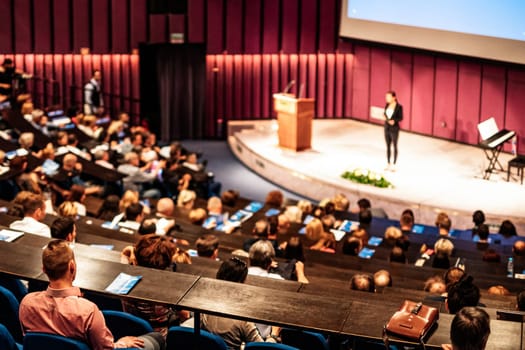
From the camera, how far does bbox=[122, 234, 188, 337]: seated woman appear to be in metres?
4.96

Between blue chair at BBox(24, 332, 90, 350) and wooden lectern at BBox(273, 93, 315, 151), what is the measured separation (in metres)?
11.2

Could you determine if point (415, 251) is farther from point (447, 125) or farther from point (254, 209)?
point (447, 125)

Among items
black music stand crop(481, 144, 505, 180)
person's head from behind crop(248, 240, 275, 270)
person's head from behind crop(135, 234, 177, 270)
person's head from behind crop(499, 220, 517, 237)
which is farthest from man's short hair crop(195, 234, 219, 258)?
black music stand crop(481, 144, 505, 180)

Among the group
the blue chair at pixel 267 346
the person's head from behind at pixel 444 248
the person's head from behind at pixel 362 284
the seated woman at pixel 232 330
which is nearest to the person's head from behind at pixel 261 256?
the person's head from behind at pixel 362 284

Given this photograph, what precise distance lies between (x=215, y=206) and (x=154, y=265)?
5.08 metres

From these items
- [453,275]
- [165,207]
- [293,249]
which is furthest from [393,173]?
[453,275]

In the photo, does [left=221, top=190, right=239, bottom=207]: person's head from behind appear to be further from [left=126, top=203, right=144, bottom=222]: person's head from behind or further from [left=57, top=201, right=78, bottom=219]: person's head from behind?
[left=57, top=201, right=78, bottom=219]: person's head from behind

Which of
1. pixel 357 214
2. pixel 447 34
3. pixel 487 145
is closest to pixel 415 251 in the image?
pixel 357 214

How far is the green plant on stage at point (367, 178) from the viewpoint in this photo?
45.9 feet

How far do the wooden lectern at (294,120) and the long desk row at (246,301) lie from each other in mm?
10433

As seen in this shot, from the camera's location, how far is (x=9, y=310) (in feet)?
15.5

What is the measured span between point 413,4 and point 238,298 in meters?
12.4

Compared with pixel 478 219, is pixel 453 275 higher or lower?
higher

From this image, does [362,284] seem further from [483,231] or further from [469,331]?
[483,231]
